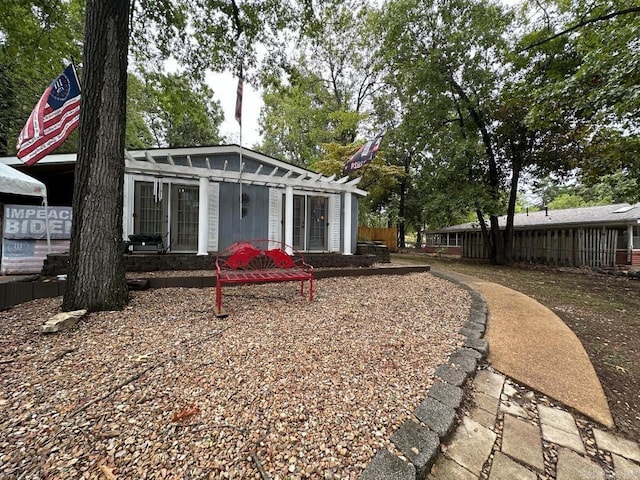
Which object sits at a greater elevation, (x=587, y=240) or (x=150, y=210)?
(x=150, y=210)

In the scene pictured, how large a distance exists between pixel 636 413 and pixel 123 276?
545 centimetres

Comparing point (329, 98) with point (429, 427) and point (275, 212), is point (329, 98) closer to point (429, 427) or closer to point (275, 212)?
point (275, 212)

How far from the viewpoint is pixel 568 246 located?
1246 centimetres

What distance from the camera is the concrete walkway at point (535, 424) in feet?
4.69

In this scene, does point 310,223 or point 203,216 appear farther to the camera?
point 310,223

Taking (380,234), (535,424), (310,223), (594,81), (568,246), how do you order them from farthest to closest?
1. (380,234)
2. (568,246)
3. (310,223)
4. (594,81)
5. (535,424)

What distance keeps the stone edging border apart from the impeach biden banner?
20.4ft

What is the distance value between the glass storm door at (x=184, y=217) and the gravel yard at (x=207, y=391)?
373cm

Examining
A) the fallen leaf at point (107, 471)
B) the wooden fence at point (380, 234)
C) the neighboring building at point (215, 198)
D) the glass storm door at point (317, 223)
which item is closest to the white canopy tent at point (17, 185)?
the neighboring building at point (215, 198)

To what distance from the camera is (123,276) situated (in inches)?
139

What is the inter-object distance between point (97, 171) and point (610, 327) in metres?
7.57

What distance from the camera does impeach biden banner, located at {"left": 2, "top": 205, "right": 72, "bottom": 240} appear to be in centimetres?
478

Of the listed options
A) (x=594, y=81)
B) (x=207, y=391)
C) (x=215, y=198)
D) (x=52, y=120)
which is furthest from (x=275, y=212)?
(x=594, y=81)

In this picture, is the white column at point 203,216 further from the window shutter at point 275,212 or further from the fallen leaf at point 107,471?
the fallen leaf at point 107,471
